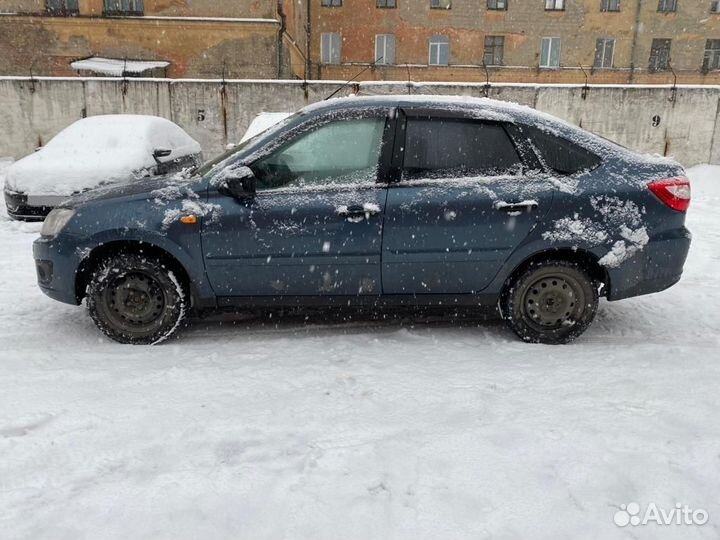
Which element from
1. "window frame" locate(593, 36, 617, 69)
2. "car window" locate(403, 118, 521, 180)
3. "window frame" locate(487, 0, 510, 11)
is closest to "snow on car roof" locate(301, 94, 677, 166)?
"car window" locate(403, 118, 521, 180)

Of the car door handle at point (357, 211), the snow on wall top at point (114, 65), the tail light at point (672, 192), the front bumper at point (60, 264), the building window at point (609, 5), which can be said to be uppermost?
the building window at point (609, 5)

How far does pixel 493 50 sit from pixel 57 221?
105ft

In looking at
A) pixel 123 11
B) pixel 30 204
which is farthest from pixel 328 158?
pixel 123 11

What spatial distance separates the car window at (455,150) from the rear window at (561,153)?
177 millimetres

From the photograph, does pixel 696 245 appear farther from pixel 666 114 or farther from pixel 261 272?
pixel 666 114

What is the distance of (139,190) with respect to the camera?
12.8 ft

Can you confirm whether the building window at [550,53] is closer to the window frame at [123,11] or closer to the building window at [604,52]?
the building window at [604,52]

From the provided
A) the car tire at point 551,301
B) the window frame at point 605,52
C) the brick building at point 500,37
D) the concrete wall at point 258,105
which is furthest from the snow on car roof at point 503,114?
the window frame at point 605,52

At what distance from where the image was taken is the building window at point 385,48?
31359mm

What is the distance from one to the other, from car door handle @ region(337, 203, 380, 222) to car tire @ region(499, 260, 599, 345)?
3.67 feet

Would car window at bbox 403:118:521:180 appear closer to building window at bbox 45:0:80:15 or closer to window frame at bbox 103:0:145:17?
window frame at bbox 103:0:145:17

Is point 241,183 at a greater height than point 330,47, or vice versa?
point 330,47

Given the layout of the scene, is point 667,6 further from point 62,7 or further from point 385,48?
point 62,7

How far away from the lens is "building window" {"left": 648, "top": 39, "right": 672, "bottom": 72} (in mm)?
32750
